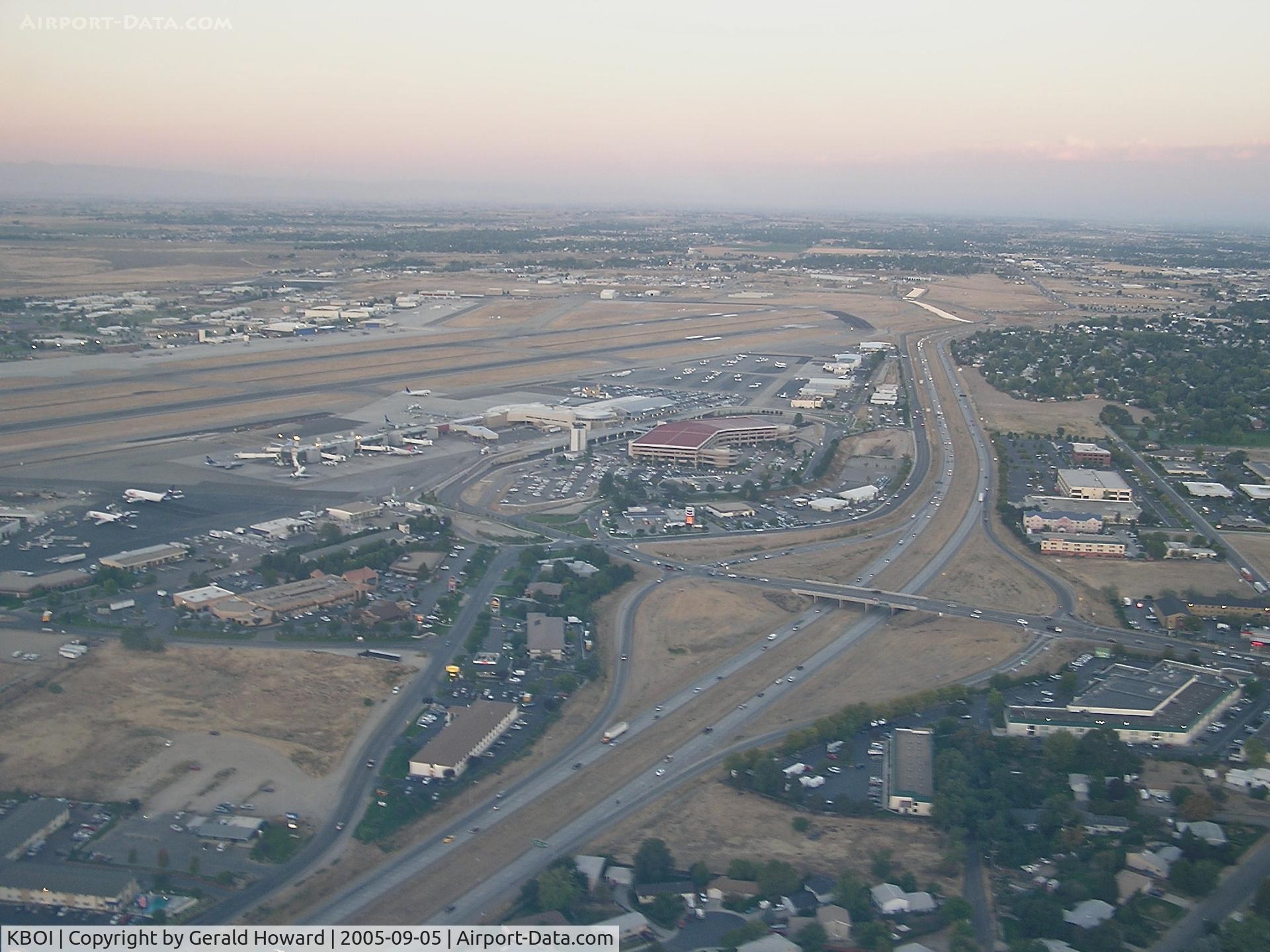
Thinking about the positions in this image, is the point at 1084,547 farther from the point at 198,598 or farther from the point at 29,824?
the point at 29,824

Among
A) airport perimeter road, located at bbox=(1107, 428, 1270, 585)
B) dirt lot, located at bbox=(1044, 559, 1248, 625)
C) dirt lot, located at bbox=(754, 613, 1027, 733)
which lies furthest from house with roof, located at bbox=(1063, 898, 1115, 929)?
airport perimeter road, located at bbox=(1107, 428, 1270, 585)

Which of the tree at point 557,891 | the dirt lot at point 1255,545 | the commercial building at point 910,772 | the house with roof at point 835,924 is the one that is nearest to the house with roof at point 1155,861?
the commercial building at point 910,772

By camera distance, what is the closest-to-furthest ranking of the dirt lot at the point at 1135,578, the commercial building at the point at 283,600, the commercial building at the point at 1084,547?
the commercial building at the point at 283,600
the dirt lot at the point at 1135,578
the commercial building at the point at 1084,547

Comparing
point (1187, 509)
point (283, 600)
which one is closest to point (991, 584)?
point (1187, 509)

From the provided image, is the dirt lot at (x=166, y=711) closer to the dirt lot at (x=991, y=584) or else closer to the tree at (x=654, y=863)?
the tree at (x=654, y=863)

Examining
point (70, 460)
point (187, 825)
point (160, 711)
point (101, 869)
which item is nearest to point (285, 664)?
point (160, 711)

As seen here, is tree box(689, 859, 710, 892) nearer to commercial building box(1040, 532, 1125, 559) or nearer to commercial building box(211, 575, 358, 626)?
commercial building box(211, 575, 358, 626)
